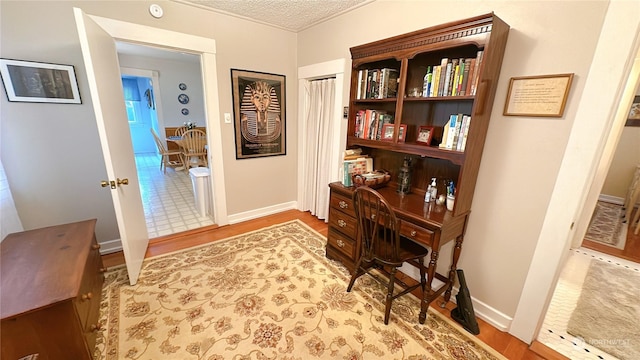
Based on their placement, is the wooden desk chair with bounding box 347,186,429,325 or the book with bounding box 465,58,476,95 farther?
the wooden desk chair with bounding box 347,186,429,325

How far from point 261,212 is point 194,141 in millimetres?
3052

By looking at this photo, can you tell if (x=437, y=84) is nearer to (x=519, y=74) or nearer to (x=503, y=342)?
(x=519, y=74)

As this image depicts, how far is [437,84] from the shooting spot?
5.39ft

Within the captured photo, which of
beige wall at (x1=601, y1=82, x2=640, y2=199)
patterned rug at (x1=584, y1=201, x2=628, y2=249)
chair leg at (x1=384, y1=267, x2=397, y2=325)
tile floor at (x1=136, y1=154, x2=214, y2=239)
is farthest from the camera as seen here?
beige wall at (x1=601, y1=82, x2=640, y2=199)

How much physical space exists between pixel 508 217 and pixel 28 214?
3682 millimetres

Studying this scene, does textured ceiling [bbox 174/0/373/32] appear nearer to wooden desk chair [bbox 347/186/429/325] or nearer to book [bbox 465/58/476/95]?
book [bbox 465/58/476/95]

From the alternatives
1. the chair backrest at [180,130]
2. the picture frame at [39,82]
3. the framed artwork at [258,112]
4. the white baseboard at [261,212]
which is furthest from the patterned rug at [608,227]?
the chair backrest at [180,130]

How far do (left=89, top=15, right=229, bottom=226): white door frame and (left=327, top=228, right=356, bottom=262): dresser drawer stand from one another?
150 centimetres

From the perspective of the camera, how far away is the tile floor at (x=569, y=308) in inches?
60.6

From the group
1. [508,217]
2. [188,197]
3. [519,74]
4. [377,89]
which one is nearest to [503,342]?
[508,217]

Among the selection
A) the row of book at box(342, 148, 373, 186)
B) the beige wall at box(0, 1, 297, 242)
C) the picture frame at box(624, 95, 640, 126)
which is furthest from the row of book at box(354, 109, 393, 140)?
the picture frame at box(624, 95, 640, 126)

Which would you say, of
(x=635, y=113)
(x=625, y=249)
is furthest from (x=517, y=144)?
(x=635, y=113)

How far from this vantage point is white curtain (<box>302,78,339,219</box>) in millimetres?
2896

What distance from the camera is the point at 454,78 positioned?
5.09 ft
